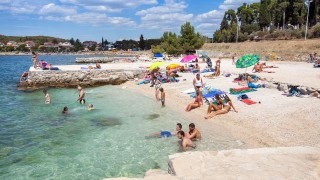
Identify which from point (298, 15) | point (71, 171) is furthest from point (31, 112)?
point (298, 15)

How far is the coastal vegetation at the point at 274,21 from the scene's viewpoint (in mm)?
53781

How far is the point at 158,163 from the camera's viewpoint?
8531 mm

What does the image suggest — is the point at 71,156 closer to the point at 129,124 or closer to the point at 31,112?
the point at 129,124

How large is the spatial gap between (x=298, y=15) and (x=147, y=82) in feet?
162

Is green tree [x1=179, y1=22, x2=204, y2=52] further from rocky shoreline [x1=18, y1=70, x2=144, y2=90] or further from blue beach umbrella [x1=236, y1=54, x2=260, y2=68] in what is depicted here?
blue beach umbrella [x1=236, y1=54, x2=260, y2=68]

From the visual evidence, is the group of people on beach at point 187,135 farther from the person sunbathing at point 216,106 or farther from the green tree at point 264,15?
the green tree at point 264,15

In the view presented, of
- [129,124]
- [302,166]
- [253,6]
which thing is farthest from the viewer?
[253,6]

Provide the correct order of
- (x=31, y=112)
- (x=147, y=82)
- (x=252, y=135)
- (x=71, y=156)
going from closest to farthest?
(x=71, y=156), (x=252, y=135), (x=31, y=112), (x=147, y=82)

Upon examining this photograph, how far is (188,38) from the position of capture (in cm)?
6122

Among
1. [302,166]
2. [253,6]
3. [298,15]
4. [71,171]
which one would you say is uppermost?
[253,6]

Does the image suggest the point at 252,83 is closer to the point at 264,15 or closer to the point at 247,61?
the point at 247,61

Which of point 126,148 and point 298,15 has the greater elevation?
point 298,15

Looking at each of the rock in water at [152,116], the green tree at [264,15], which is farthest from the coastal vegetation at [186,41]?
the rock in water at [152,116]

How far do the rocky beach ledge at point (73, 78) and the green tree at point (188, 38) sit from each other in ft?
116
